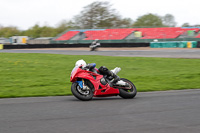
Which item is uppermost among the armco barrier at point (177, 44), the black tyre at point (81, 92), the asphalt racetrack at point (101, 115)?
the armco barrier at point (177, 44)

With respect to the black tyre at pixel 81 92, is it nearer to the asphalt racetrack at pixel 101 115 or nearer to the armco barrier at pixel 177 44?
the asphalt racetrack at pixel 101 115

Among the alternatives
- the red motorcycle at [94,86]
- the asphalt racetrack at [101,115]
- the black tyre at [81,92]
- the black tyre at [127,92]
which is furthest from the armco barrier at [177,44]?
the black tyre at [81,92]

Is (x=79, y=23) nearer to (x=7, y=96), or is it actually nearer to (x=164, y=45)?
(x=164, y=45)

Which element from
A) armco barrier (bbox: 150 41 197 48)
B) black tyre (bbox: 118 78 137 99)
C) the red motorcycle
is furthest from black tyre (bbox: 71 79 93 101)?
armco barrier (bbox: 150 41 197 48)

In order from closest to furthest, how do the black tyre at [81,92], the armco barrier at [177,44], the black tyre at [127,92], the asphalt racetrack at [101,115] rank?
the asphalt racetrack at [101,115]
the black tyre at [81,92]
the black tyre at [127,92]
the armco barrier at [177,44]

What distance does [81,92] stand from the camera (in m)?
7.25

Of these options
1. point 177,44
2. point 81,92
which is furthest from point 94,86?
point 177,44

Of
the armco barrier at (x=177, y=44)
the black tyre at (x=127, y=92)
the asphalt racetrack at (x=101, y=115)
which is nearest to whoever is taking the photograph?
the asphalt racetrack at (x=101, y=115)

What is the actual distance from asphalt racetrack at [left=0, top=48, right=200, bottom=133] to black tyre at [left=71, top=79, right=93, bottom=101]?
16cm

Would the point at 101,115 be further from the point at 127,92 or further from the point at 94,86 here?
the point at 127,92

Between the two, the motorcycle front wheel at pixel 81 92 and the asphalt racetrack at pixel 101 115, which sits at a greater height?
the motorcycle front wheel at pixel 81 92

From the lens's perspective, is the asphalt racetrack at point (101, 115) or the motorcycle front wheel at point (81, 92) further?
the motorcycle front wheel at point (81, 92)

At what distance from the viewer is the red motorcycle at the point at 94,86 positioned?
7195 mm

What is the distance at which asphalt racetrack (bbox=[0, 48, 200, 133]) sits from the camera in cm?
465
